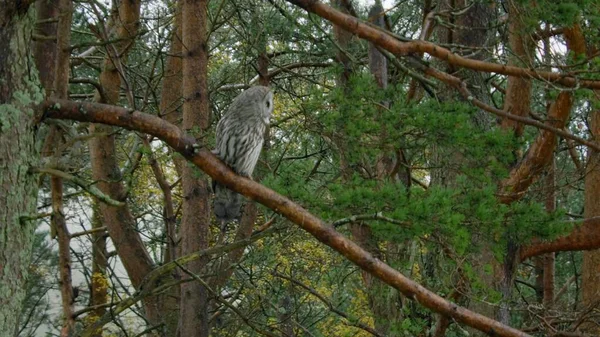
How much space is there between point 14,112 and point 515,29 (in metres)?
3.50

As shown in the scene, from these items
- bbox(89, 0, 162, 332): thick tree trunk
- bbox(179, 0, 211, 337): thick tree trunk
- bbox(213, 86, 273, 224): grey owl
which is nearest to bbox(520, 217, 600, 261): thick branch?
bbox(213, 86, 273, 224): grey owl

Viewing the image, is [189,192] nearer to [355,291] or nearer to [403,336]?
[403,336]

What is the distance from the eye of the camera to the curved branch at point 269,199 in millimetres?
4379

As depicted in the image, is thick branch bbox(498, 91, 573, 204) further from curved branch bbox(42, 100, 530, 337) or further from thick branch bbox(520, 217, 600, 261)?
curved branch bbox(42, 100, 530, 337)

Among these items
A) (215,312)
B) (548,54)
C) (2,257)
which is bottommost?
(2,257)

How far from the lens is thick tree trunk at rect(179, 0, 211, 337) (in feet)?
25.1

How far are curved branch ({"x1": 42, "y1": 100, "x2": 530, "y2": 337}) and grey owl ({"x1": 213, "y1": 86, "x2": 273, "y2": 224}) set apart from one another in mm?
936

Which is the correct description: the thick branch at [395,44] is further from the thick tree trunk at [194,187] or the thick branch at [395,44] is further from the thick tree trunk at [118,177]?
the thick tree trunk at [118,177]

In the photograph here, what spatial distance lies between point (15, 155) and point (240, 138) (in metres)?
2.03

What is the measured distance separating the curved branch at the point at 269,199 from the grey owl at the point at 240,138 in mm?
936

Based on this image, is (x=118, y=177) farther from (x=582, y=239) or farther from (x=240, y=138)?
(x=582, y=239)

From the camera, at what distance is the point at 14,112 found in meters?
4.13

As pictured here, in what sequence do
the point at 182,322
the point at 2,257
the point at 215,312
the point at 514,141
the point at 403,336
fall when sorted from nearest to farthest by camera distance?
1. the point at 2,257
2. the point at 514,141
3. the point at 403,336
4. the point at 182,322
5. the point at 215,312

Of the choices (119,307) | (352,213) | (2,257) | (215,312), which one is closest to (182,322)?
(215,312)
